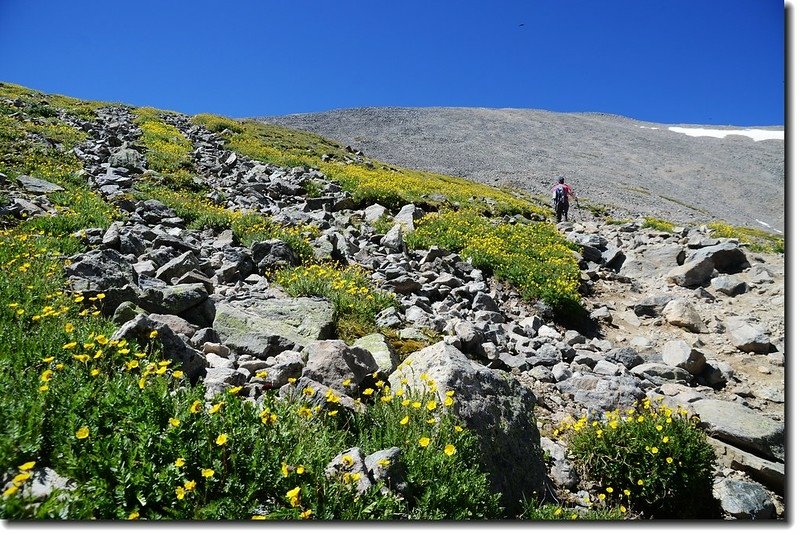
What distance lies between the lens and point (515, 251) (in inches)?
534

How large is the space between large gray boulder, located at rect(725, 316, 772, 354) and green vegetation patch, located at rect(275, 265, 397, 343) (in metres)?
7.20

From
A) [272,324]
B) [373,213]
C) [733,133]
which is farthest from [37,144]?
[733,133]

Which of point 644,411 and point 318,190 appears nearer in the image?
point 644,411

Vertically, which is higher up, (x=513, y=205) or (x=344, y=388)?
(x=513, y=205)

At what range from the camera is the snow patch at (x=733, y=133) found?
88250mm

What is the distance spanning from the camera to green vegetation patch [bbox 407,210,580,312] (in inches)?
431

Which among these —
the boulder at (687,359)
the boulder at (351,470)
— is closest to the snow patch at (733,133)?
the boulder at (687,359)

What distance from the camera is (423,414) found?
3.92 meters

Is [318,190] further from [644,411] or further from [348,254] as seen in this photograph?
[644,411]

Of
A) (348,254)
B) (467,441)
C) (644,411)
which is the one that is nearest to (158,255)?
(348,254)

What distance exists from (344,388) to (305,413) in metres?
0.88

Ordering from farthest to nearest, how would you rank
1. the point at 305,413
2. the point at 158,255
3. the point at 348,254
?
the point at 348,254 → the point at 158,255 → the point at 305,413

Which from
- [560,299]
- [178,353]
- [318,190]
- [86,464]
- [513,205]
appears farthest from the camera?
[513,205]

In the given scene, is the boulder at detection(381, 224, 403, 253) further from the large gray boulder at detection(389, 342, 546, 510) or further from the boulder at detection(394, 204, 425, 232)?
the large gray boulder at detection(389, 342, 546, 510)
